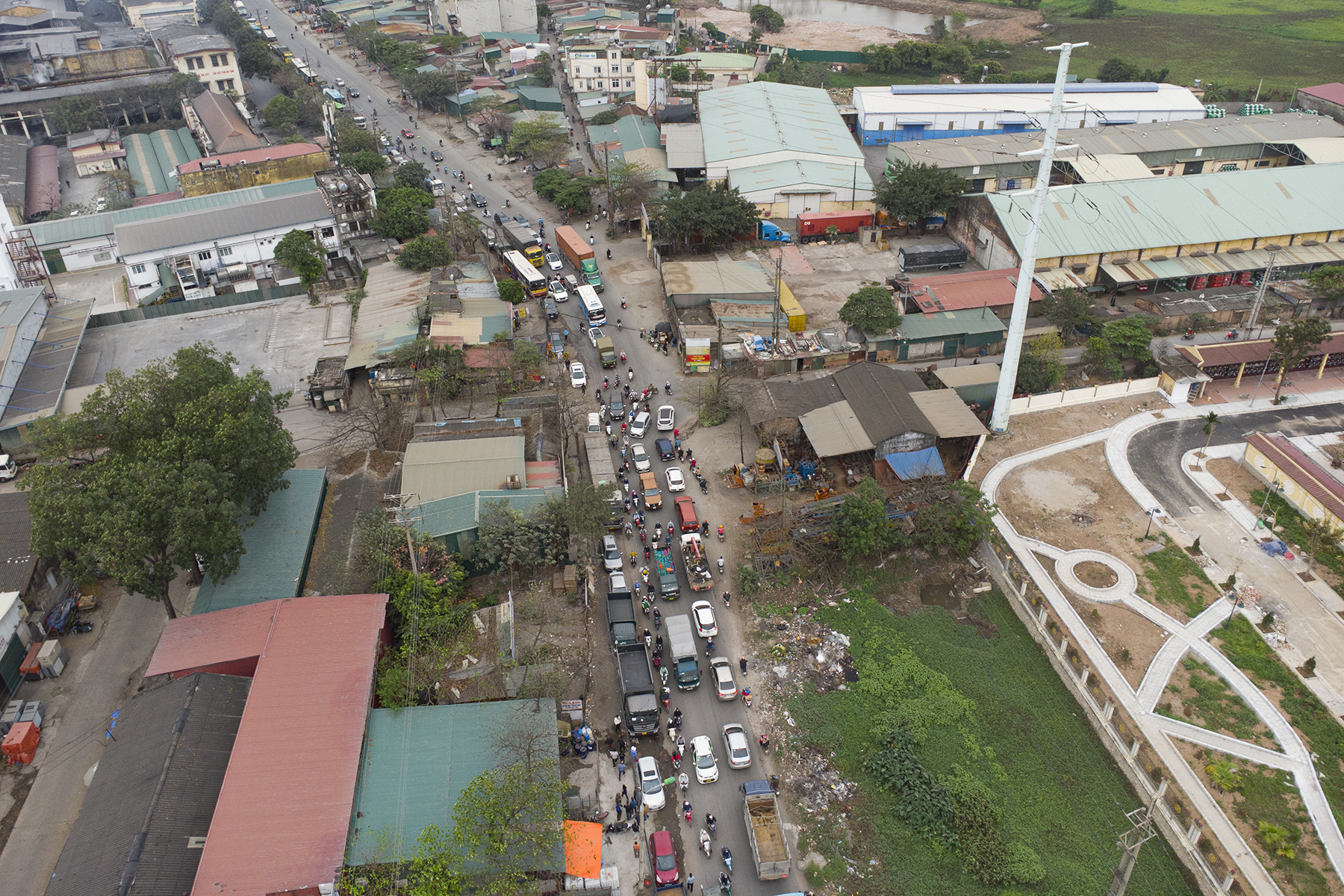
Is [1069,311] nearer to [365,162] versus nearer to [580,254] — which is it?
[580,254]

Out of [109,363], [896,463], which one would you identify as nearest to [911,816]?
[896,463]

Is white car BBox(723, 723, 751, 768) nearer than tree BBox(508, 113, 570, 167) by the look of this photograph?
Yes

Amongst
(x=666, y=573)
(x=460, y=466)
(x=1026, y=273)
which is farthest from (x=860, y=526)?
(x=460, y=466)

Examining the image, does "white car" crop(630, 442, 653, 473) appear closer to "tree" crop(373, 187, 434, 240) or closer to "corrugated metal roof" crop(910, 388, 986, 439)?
"corrugated metal roof" crop(910, 388, 986, 439)

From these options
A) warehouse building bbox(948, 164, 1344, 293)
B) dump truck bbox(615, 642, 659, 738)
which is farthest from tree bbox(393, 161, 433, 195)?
dump truck bbox(615, 642, 659, 738)

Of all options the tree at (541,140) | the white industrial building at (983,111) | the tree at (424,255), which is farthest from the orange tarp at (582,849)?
the white industrial building at (983,111)

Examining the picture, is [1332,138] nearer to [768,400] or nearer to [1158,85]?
[1158,85]
